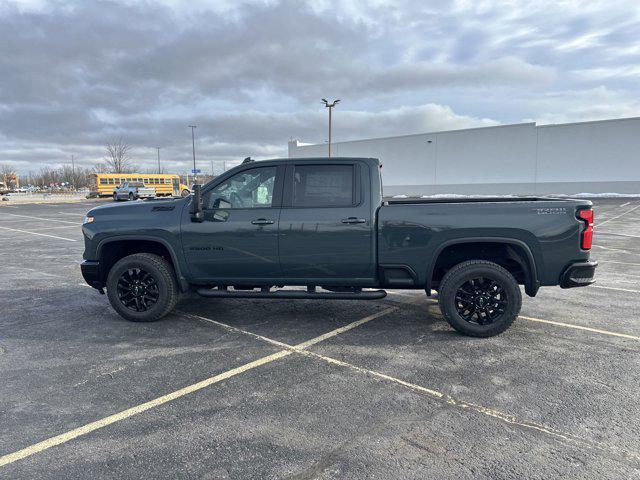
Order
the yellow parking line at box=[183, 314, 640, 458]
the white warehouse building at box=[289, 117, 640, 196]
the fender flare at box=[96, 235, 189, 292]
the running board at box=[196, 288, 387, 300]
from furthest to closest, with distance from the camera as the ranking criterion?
the white warehouse building at box=[289, 117, 640, 196]
the fender flare at box=[96, 235, 189, 292]
the running board at box=[196, 288, 387, 300]
the yellow parking line at box=[183, 314, 640, 458]

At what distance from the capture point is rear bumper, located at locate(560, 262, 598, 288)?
469 cm

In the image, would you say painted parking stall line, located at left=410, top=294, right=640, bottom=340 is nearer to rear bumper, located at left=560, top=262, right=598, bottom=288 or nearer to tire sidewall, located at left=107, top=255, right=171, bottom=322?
rear bumper, located at left=560, top=262, right=598, bottom=288

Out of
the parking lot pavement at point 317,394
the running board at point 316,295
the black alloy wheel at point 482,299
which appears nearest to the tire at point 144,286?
the parking lot pavement at point 317,394

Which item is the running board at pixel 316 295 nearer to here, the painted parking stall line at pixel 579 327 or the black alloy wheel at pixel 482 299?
the black alloy wheel at pixel 482 299

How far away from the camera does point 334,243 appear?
4.93m

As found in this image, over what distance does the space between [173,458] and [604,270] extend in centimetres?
882

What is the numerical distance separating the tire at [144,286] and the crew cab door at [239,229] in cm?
39

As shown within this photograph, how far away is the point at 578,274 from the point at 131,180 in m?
55.2

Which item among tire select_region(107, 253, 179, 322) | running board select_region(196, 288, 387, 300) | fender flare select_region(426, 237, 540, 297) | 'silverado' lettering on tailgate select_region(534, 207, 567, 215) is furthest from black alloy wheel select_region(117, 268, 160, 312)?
'silverado' lettering on tailgate select_region(534, 207, 567, 215)

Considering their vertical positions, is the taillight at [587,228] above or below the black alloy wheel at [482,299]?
above

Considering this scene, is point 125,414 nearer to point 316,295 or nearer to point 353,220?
point 316,295

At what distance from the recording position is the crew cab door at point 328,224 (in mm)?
4914

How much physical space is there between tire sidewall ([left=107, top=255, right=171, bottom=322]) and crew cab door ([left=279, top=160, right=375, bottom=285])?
1499 millimetres

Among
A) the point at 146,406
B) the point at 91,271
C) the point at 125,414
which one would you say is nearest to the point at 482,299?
the point at 146,406
